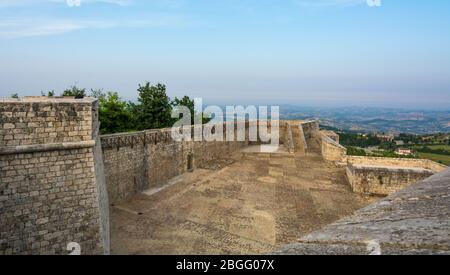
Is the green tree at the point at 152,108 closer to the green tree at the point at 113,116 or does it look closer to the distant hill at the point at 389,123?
the green tree at the point at 113,116

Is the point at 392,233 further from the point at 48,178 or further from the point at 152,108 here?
the point at 152,108

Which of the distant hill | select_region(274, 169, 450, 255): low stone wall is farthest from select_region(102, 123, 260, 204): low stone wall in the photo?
the distant hill

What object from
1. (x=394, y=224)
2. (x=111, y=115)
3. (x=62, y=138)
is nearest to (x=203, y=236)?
(x=62, y=138)

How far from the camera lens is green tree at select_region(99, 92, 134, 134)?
54.7 feet

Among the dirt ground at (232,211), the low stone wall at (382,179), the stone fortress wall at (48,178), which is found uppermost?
the stone fortress wall at (48,178)

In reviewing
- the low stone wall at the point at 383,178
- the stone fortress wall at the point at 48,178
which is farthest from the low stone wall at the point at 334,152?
the stone fortress wall at the point at 48,178

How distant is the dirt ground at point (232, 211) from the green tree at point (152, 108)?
7.74m

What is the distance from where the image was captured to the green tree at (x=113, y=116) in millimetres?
16672

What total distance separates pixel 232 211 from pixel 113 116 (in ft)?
32.5

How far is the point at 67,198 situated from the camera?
627cm
